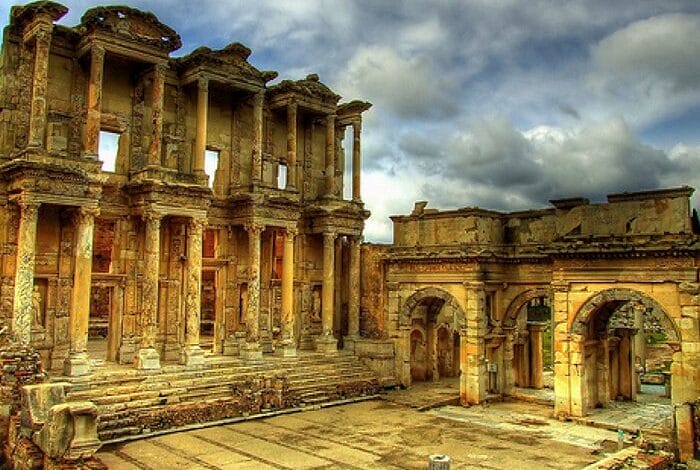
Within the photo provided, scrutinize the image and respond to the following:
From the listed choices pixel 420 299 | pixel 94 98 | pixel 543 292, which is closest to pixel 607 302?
pixel 543 292

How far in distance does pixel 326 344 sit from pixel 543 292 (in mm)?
8357

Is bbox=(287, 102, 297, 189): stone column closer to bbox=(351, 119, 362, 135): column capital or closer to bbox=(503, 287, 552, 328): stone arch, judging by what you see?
bbox=(351, 119, 362, 135): column capital

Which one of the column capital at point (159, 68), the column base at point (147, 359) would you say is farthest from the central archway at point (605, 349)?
the column capital at point (159, 68)

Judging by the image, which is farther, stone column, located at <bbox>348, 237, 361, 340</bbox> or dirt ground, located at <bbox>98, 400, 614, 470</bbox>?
stone column, located at <bbox>348, 237, 361, 340</bbox>

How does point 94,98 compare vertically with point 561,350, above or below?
above

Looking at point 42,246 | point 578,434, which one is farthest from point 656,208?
point 42,246

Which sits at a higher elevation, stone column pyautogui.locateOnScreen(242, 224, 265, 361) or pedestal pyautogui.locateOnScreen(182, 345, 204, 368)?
stone column pyautogui.locateOnScreen(242, 224, 265, 361)

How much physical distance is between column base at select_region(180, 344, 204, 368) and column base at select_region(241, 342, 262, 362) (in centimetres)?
191

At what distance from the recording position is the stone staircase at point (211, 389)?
16.5m

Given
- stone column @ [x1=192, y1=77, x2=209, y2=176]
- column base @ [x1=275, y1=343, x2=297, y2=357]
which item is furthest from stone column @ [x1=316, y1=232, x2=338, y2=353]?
stone column @ [x1=192, y1=77, x2=209, y2=176]

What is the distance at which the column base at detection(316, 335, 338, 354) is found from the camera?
24062 mm

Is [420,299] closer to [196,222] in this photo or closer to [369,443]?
[369,443]

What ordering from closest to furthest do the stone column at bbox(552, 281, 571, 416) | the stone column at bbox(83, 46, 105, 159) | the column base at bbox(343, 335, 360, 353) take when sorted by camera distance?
the stone column at bbox(83, 46, 105, 159), the stone column at bbox(552, 281, 571, 416), the column base at bbox(343, 335, 360, 353)

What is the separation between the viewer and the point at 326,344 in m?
24.1
